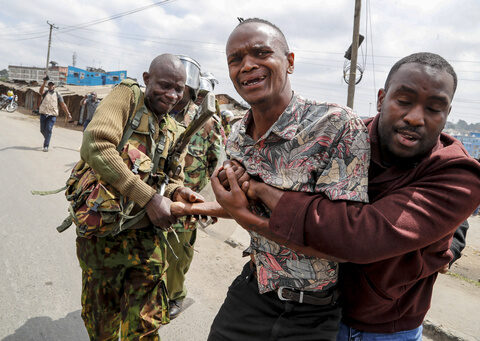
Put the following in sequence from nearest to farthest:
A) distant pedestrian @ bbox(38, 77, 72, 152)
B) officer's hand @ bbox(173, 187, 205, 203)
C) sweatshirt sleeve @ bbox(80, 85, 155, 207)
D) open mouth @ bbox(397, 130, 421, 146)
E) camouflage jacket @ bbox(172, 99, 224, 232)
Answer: open mouth @ bbox(397, 130, 421, 146), sweatshirt sleeve @ bbox(80, 85, 155, 207), officer's hand @ bbox(173, 187, 205, 203), camouflage jacket @ bbox(172, 99, 224, 232), distant pedestrian @ bbox(38, 77, 72, 152)

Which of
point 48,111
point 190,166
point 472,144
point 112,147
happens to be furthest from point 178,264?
point 472,144

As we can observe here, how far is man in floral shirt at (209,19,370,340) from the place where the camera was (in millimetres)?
1206

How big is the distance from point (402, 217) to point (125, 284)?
167 centimetres

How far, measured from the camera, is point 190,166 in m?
3.03

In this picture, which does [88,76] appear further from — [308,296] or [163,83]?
[308,296]

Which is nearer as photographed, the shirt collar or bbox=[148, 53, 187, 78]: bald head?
the shirt collar

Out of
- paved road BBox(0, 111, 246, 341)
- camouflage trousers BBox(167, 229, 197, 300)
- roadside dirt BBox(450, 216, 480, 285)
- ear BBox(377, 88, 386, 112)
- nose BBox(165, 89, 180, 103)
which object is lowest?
roadside dirt BBox(450, 216, 480, 285)

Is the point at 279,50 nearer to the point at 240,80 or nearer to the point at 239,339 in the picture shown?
the point at 240,80

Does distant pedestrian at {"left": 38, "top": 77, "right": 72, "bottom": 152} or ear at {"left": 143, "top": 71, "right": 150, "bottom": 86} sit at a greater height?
ear at {"left": 143, "top": 71, "right": 150, "bottom": 86}

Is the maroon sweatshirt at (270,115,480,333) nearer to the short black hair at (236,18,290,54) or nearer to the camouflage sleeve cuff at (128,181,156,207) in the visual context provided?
the short black hair at (236,18,290,54)

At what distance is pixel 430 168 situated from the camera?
1087mm

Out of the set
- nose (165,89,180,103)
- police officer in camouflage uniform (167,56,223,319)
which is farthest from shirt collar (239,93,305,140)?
police officer in camouflage uniform (167,56,223,319)

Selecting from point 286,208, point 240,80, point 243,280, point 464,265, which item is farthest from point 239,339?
point 464,265

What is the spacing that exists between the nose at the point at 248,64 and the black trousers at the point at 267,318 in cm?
88
